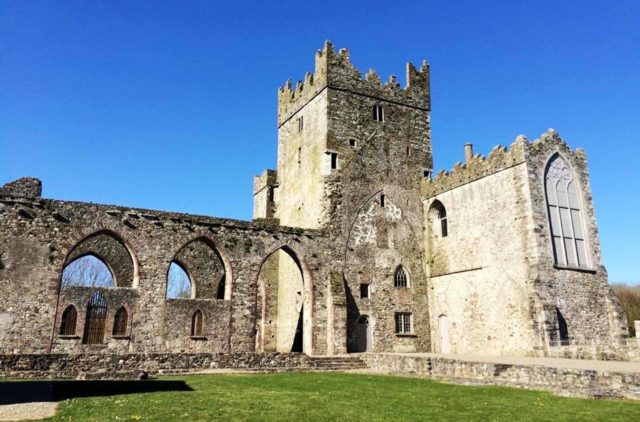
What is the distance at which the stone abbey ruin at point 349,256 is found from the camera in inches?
850

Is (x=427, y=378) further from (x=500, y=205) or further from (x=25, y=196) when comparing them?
(x=25, y=196)

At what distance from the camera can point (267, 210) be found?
33.7m

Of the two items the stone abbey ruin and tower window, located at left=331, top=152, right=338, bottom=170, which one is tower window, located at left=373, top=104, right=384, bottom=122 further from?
tower window, located at left=331, top=152, right=338, bottom=170

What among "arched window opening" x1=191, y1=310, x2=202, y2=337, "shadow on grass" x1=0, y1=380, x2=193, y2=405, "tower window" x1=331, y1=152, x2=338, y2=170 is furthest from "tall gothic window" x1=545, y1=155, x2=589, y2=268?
"shadow on grass" x1=0, y1=380, x2=193, y2=405

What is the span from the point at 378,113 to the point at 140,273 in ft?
55.8

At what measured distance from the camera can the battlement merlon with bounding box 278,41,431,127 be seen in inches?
1184

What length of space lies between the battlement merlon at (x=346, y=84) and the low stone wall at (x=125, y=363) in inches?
651

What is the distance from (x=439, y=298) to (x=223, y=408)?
65.8 feet

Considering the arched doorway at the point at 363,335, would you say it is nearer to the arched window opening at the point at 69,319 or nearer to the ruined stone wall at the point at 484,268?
the ruined stone wall at the point at 484,268

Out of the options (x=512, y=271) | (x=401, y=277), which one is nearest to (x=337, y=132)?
(x=401, y=277)

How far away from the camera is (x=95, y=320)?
25.8 m

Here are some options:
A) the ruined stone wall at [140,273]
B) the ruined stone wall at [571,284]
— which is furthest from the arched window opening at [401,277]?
the ruined stone wall at [571,284]

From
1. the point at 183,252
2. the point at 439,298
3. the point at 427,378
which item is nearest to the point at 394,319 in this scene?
the point at 439,298

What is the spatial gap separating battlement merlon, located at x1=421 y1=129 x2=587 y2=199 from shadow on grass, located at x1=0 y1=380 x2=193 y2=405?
60.2 feet
